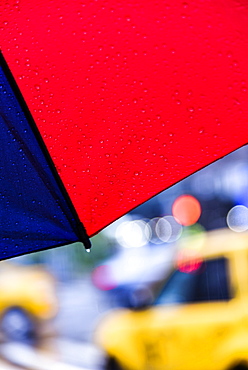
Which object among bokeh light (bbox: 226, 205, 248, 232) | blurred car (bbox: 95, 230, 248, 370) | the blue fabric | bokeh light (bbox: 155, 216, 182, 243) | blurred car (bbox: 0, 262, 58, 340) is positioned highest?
the blue fabric

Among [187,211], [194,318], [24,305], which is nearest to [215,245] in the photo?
[194,318]

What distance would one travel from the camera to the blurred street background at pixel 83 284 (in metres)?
8.70

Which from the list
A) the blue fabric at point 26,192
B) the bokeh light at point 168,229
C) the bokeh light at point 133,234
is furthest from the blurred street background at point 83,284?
the bokeh light at point 168,229

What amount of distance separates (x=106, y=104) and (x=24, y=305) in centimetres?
912

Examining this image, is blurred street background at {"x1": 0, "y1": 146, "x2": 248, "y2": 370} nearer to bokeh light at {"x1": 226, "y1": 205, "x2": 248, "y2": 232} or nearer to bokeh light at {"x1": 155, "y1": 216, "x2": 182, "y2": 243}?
bokeh light at {"x1": 226, "y1": 205, "x2": 248, "y2": 232}

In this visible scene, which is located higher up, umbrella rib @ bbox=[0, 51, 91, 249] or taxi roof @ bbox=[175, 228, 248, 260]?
umbrella rib @ bbox=[0, 51, 91, 249]

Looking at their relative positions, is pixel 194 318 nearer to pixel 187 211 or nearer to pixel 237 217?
pixel 187 211

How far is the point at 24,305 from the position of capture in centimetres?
1055

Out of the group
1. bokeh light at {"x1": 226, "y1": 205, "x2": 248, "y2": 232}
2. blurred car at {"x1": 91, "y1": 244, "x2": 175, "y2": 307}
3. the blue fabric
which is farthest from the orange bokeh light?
the blue fabric

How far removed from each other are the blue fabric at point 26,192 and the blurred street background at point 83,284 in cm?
393

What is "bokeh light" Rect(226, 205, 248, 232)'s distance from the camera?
20641 millimetres

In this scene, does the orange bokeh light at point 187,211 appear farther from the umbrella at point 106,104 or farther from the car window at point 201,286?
the umbrella at point 106,104

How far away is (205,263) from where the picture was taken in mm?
5953

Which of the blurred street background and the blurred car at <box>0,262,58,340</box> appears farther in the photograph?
the blurred car at <box>0,262,58,340</box>
